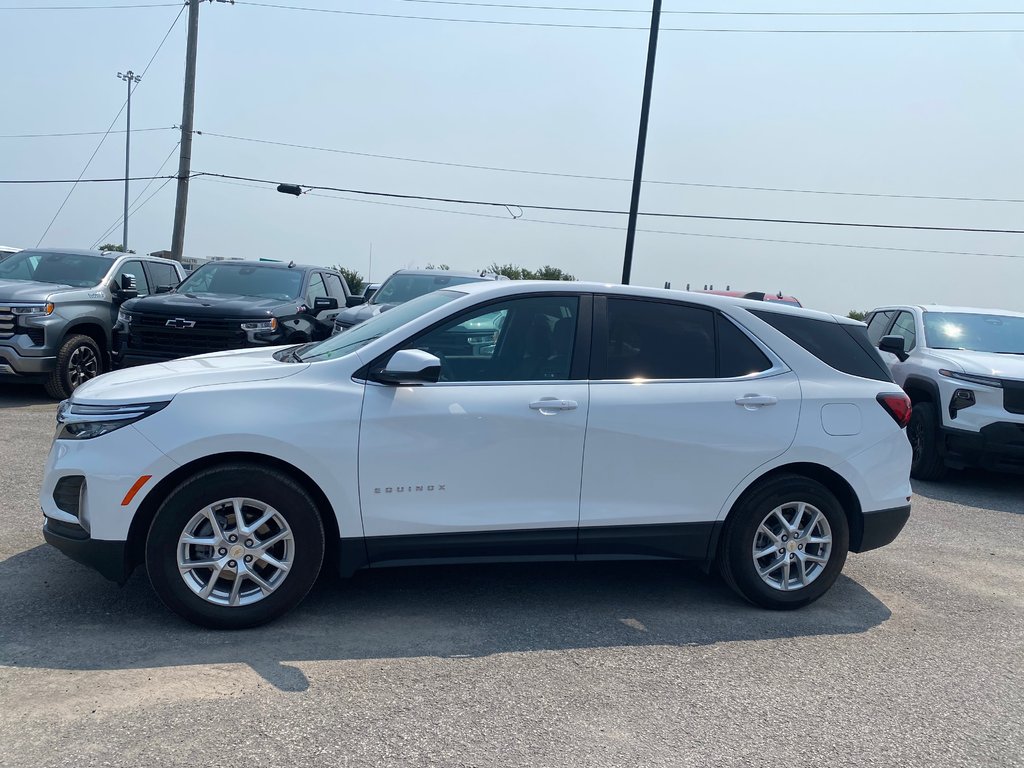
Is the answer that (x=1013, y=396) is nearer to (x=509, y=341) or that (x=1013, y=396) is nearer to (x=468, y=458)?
(x=509, y=341)

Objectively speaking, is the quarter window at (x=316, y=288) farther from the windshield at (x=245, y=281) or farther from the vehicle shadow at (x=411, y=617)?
the vehicle shadow at (x=411, y=617)

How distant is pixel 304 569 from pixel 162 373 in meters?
1.27

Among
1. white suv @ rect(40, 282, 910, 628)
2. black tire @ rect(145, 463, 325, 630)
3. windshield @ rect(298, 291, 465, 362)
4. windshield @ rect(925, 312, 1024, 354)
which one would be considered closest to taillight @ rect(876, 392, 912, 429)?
white suv @ rect(40, 282, 910, 628)

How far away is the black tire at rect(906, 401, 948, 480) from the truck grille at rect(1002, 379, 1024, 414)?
67 centimetres

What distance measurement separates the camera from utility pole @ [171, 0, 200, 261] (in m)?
21.8

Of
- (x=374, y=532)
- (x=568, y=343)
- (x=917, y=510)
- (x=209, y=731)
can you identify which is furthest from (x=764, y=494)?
(x=917, y=510)

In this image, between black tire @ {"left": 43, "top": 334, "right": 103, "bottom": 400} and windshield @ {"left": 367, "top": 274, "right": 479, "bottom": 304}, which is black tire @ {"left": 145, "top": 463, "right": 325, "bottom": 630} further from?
windshield @ {"left": 367, "top": 274, "right": 479, "bottom": 304}

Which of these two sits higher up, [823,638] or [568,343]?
[568,343]

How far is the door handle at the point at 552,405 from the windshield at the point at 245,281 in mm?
7402

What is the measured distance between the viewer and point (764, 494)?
4.96 meters

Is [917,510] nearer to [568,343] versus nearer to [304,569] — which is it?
[568,343]

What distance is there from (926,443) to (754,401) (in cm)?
512

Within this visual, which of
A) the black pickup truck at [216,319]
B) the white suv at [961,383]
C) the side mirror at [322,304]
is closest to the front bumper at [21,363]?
the black pickup truck at [216,319]

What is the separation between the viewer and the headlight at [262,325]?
10285 millimetres
